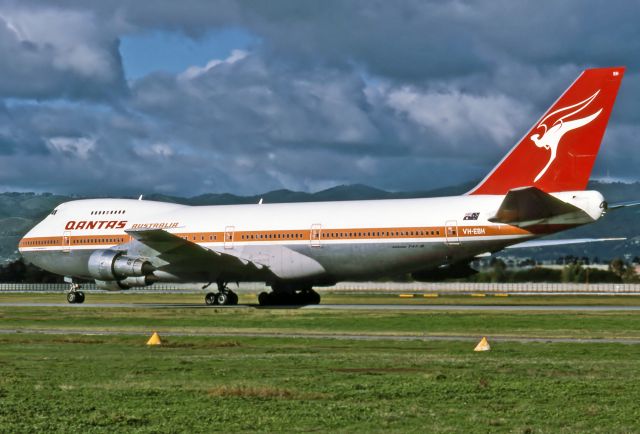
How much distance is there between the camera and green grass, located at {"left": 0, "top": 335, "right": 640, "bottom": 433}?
1293cm

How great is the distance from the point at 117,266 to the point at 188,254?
11.8 ft

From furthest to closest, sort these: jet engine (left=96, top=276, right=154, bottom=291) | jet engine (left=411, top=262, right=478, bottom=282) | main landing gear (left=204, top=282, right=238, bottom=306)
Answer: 1. main landing gear (left=204, top=282, right=238, bottom=306)
2. jet engine (left=96, top=276, right=154, bottom=291)
3. jet engine (left=411, top=262, right=478, bottom=282)

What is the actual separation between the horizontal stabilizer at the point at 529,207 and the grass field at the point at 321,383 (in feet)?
26.9

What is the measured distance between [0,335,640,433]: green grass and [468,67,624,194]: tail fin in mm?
18067

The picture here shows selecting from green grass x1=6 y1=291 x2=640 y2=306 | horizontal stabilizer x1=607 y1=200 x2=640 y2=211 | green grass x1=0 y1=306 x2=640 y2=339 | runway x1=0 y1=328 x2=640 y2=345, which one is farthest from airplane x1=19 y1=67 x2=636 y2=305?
runway x1=0 y1=328 x2=640 y2=345

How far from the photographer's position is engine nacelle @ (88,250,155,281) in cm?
4744

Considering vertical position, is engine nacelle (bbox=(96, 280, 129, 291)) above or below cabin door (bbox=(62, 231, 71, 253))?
below

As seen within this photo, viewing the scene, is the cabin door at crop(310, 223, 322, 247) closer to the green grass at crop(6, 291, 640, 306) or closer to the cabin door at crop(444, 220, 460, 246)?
the cabin door at crop(444, 220, 460, 246)

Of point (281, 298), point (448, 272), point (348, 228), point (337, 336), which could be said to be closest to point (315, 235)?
point (348, 228)

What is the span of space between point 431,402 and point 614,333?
16290 millimetres

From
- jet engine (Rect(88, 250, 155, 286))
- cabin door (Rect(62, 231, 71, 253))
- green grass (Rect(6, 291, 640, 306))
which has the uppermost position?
cabin door (Rect(62, 231, 71, 253))

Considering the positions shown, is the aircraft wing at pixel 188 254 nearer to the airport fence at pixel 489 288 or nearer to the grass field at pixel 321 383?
the grass field at pixel 321 383

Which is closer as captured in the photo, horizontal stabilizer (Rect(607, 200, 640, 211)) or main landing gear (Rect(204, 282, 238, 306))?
horizontal stabilizer (Rect(607, 200, 640, 211))

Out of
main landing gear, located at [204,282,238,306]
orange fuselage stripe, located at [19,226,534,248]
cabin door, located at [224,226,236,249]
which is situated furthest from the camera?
main landing gear, located at [204,282,238,306]
